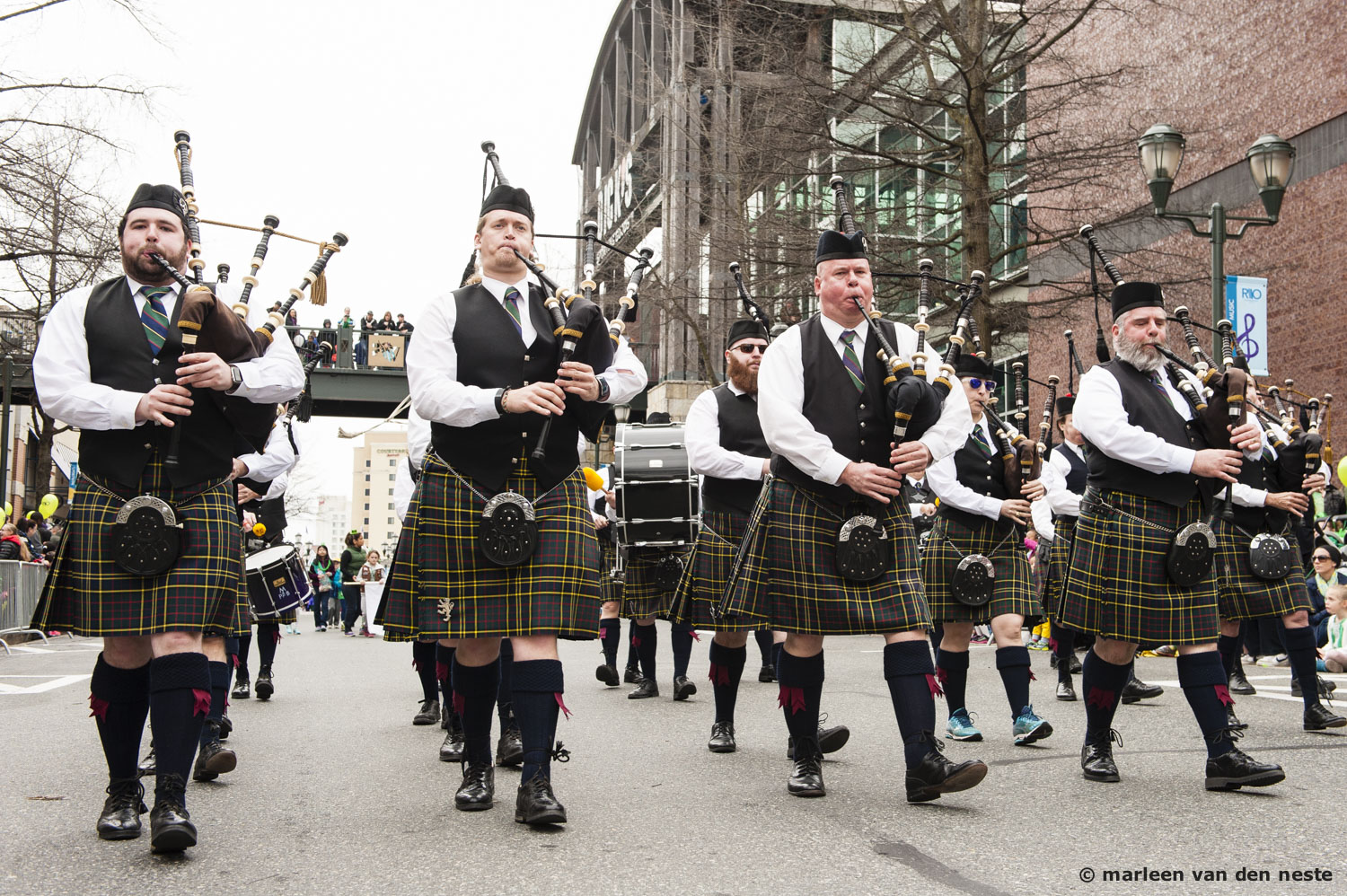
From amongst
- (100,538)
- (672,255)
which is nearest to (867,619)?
(100,538)

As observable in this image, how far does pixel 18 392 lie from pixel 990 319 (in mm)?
29263

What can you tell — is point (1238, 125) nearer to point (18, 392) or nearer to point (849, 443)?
point (849, 443)

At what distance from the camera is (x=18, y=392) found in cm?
3609

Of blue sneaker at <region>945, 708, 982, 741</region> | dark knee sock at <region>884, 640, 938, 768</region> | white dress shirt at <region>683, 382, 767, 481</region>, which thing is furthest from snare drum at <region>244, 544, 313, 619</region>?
dark knee sock at <region>884, 640, 938, 768</region>

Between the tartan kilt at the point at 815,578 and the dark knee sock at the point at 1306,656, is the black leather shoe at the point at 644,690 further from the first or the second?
the dark knee sock at the point at 1306,656

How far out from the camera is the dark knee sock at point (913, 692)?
433 cm

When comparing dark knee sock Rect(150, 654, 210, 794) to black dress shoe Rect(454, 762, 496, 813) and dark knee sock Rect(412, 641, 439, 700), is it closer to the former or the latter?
black dress shoe Rect(454, 762, 496, 813)

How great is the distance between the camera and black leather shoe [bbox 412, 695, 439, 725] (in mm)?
7140

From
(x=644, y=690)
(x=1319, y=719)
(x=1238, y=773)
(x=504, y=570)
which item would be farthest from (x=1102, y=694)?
(x=644, y=690)

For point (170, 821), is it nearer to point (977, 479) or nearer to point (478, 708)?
point (478, 708)

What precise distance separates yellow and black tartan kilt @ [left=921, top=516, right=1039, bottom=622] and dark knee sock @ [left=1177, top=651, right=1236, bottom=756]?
1435 millimetres

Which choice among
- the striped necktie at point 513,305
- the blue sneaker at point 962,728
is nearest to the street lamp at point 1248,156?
the blue sneaker at point 962,728

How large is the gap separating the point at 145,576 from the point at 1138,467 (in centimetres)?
342

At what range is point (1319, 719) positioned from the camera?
635 centimetres
